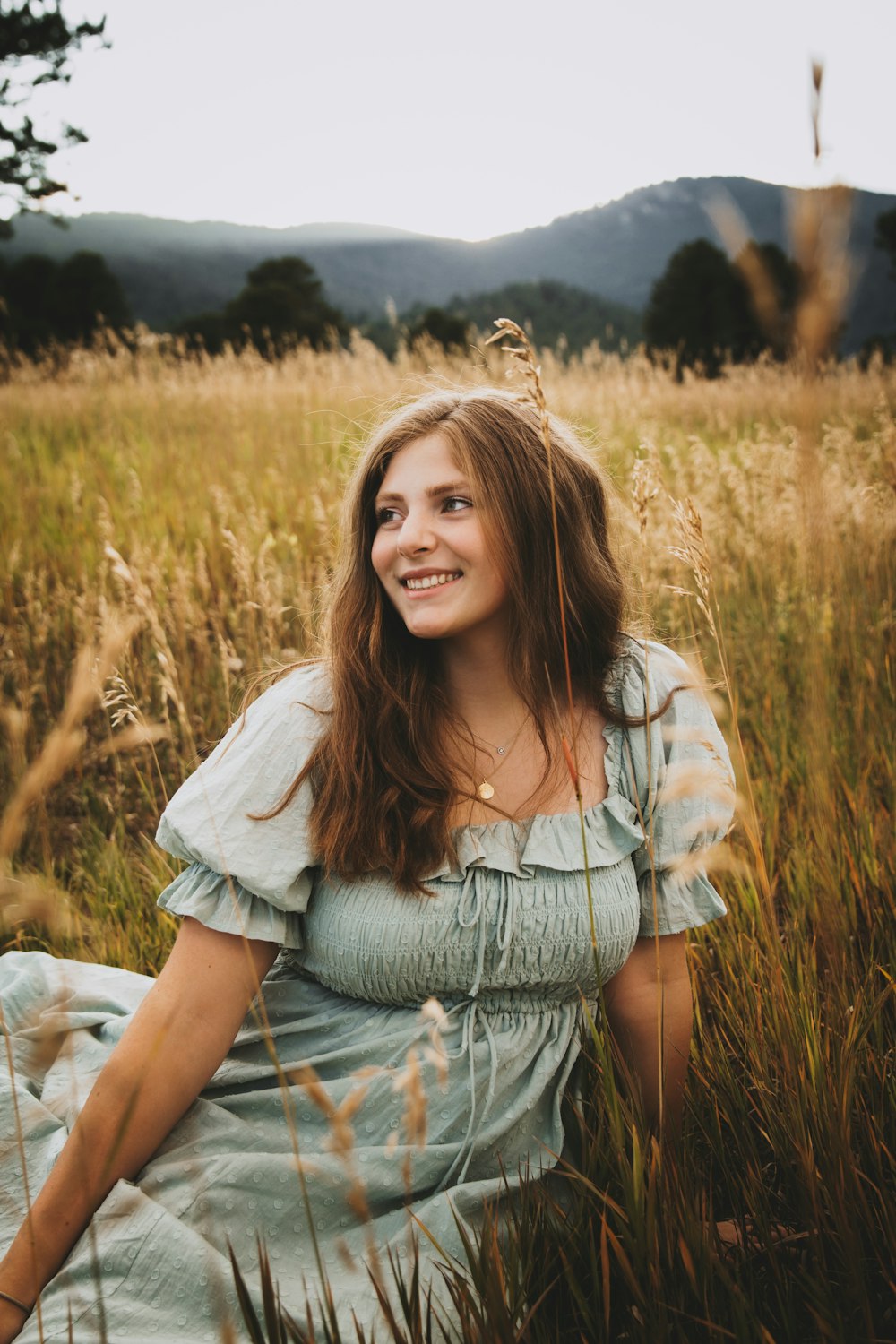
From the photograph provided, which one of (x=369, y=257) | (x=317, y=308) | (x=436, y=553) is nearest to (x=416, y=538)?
(x=436, y=553)

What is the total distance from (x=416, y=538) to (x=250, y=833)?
0.57 m

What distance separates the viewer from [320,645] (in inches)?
77.2

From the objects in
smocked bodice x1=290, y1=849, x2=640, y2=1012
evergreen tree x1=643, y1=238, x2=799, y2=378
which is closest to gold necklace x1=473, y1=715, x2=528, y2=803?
smocked bodice x1=290, y1=849, x2=640, y2=1012

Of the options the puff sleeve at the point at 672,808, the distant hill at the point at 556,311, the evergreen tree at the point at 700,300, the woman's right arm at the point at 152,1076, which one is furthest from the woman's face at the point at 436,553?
the distant hill at the point at 556,311

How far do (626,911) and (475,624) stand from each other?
22.7 inches

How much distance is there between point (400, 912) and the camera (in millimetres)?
1502

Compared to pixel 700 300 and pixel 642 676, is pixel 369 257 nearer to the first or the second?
pixel 700 300

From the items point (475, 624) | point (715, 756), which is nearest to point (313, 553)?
point (475, 624)

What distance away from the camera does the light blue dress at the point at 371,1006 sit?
1368 mm

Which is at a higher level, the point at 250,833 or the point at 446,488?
the point at 446,488

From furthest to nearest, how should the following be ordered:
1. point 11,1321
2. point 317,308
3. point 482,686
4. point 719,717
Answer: point 317,308, point 719,717, point 482,686, point 11,1321

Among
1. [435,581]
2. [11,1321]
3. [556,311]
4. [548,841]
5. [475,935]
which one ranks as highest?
[556,311]

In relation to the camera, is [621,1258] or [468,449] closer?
[621,1258]

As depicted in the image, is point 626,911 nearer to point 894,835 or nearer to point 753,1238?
point 753,1238
